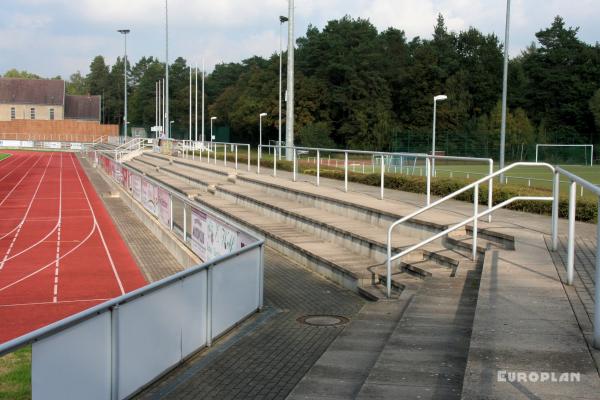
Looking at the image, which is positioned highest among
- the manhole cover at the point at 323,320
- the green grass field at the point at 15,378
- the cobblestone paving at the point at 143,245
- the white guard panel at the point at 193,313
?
the white guard panel at the point at 193,313

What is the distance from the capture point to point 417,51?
8369cm

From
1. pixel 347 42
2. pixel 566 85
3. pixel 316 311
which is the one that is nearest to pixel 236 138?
pixel 347 42

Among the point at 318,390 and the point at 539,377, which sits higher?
the point at 539,377

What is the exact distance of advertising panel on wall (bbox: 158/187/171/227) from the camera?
60.6ft

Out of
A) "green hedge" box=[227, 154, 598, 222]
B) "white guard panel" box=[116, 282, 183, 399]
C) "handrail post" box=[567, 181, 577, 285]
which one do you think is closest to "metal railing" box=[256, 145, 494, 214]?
"green hedge" box=[227, 154, 598, 222]

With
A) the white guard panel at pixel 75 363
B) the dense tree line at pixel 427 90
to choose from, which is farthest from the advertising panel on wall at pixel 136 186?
the dense tree line at pixel 427 90

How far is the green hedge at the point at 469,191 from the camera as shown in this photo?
13258 mm

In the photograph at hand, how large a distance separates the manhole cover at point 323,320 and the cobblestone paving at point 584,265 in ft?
9.43

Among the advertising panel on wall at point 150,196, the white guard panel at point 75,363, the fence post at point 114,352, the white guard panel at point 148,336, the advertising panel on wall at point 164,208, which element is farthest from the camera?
the advertising panel on wall at point 150,196

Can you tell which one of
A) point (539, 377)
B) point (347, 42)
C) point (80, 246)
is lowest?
point (80, 246)

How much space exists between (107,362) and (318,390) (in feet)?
5.98

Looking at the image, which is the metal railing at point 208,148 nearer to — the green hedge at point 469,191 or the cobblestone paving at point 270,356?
the green hedge at point 469,191

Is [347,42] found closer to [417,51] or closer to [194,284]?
[417,51]

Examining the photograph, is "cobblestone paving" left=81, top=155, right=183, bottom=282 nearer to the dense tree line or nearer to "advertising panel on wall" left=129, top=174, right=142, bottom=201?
"advertising panel on wall" left=129, top=174, right=142, bottom=201
